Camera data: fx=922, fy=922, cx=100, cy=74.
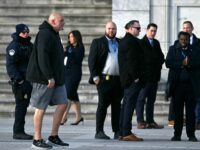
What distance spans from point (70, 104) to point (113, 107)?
3017 millimetres

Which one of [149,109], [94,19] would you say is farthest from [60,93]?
[94,19]

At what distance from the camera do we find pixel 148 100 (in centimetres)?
1728

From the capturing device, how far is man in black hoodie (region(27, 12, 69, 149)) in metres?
12.6

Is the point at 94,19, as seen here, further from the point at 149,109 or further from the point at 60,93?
the point at 60,93

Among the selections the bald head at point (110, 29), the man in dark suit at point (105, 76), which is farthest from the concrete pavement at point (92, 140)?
the bald head at point (110, 29)

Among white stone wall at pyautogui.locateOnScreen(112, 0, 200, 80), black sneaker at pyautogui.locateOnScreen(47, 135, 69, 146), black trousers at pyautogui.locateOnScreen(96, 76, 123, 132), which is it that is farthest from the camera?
white stone wall at pyautogui.locateOnScreen(112, 0, 200, 80)

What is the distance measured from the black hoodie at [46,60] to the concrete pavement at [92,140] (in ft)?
3.30

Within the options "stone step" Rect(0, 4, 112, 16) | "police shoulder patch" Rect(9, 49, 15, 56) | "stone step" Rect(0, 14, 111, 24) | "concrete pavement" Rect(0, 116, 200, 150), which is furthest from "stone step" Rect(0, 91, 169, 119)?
"police shoulder patch" Rect(9, 49, 15, 56)

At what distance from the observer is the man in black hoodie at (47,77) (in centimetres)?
1262

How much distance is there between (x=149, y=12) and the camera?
19.8 m

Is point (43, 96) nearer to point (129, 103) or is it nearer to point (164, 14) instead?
point (129, 103)

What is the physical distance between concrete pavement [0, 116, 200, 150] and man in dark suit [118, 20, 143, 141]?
297mm

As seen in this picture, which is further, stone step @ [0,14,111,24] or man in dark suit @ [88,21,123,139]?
stone step @ [0,14,111,24]

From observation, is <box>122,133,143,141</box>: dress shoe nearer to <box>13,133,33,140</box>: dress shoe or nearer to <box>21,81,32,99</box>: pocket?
<box>13,133,33,140</box>: dress shoe
